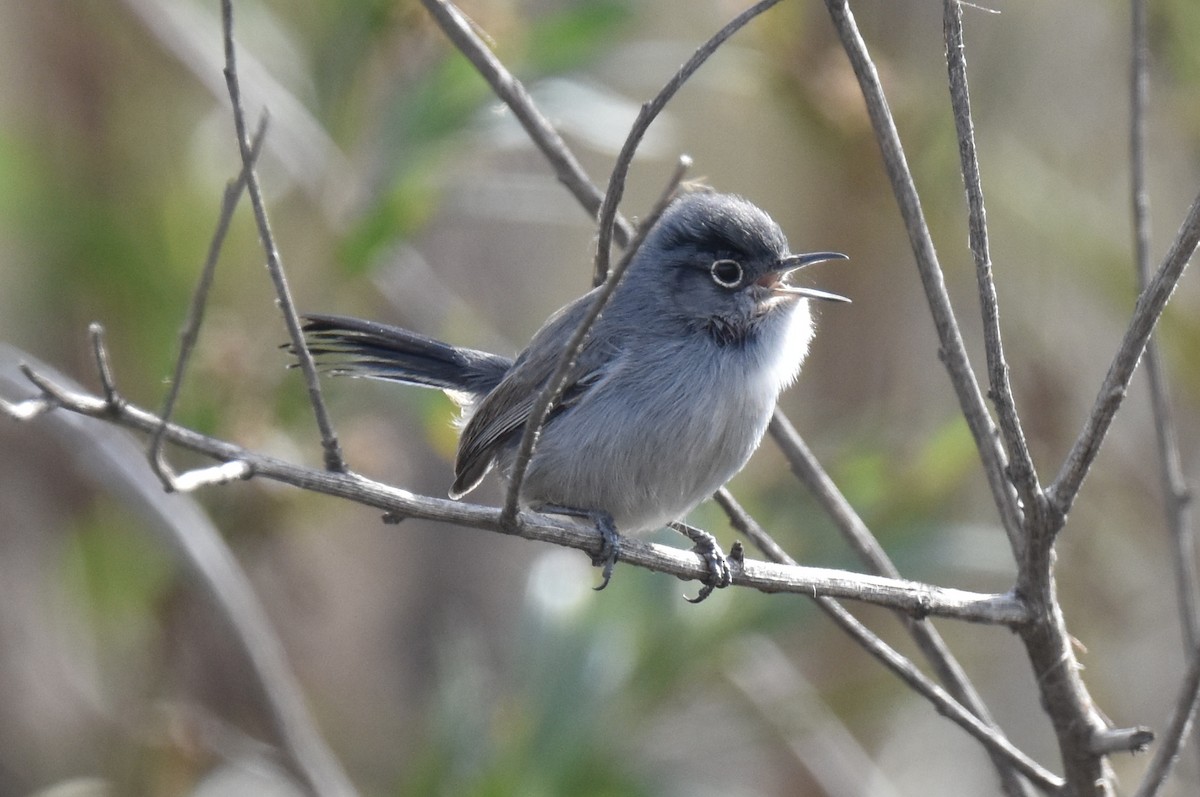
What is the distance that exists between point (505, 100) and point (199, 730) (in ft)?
7.80

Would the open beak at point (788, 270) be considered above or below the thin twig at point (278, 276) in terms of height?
above

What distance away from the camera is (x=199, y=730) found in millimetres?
3969

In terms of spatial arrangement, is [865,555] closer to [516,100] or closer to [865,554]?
[865,554]

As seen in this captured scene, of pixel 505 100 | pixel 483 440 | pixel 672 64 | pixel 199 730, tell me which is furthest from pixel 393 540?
pixel 505 100

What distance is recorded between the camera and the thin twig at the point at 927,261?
2119mm

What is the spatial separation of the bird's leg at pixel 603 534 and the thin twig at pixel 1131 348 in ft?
2.57

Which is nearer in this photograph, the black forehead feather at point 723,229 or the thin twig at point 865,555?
the thin twig at point 865,555

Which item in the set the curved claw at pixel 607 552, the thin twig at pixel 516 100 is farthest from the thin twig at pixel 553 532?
the thin twig at pixel 516 100

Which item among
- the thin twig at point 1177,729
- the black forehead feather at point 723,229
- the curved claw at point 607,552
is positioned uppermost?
the black forehead feather at point 723,229

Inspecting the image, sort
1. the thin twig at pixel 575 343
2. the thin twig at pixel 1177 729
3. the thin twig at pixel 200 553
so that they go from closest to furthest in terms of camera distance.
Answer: the thin twig at pixel 575 343
the thin twig at pixel 1177 729
the thin twig at pixel 200 553

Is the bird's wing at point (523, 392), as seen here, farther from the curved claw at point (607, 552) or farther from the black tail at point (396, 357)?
the curved claw at point (607, 552)

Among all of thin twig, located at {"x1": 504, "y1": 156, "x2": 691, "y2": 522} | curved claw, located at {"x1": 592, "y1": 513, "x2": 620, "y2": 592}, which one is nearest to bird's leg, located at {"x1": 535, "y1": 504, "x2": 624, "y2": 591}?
curved claw, located at {"x1": 592, "y1": 513, "x2": 620, "y2": 592}

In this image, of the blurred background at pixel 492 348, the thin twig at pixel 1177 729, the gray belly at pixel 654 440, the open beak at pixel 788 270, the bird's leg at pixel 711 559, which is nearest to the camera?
the thin twig at pixel 1177 729

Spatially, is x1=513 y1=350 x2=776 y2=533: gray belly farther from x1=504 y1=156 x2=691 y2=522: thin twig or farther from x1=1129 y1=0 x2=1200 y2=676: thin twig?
x1=504 y1=156 x2=691 y2=522: thin twig
